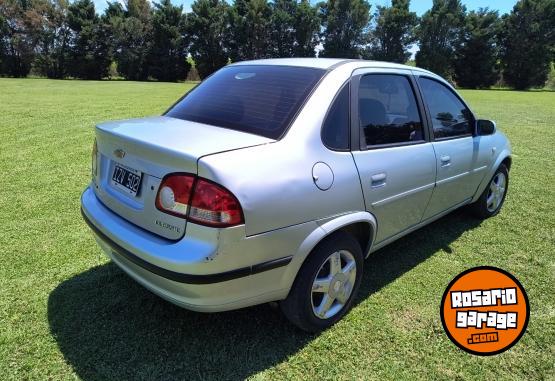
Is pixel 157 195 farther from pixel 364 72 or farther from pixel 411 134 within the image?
pixel 411 134

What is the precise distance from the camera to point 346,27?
51469 millimetres

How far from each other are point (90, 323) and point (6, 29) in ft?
162

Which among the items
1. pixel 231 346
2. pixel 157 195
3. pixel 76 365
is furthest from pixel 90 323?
pixel 157 195

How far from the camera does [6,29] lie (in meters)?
41.5

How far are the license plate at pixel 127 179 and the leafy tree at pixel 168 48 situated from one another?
4536 centimetres

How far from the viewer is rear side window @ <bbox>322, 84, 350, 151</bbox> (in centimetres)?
259

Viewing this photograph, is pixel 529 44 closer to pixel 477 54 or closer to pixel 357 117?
pixel 477 54

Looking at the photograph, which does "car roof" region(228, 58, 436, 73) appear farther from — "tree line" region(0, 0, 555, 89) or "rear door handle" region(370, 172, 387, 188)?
"tree line" region(0, 0, 555, 89)

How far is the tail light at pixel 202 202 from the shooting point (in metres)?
2.08

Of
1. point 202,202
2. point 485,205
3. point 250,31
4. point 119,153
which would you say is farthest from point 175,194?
point 250,31

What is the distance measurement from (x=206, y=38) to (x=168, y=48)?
4353mm

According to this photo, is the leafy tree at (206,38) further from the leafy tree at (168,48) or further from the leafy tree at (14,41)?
the leafy tree at (14,41)

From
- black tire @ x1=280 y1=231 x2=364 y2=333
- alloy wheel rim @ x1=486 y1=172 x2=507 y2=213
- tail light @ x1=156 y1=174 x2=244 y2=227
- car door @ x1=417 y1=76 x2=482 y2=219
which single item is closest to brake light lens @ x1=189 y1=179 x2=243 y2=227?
tail light @ x1=156 y1=174 x2=244 y2=227

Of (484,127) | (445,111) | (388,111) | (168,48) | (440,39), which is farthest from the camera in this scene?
(440,39)
